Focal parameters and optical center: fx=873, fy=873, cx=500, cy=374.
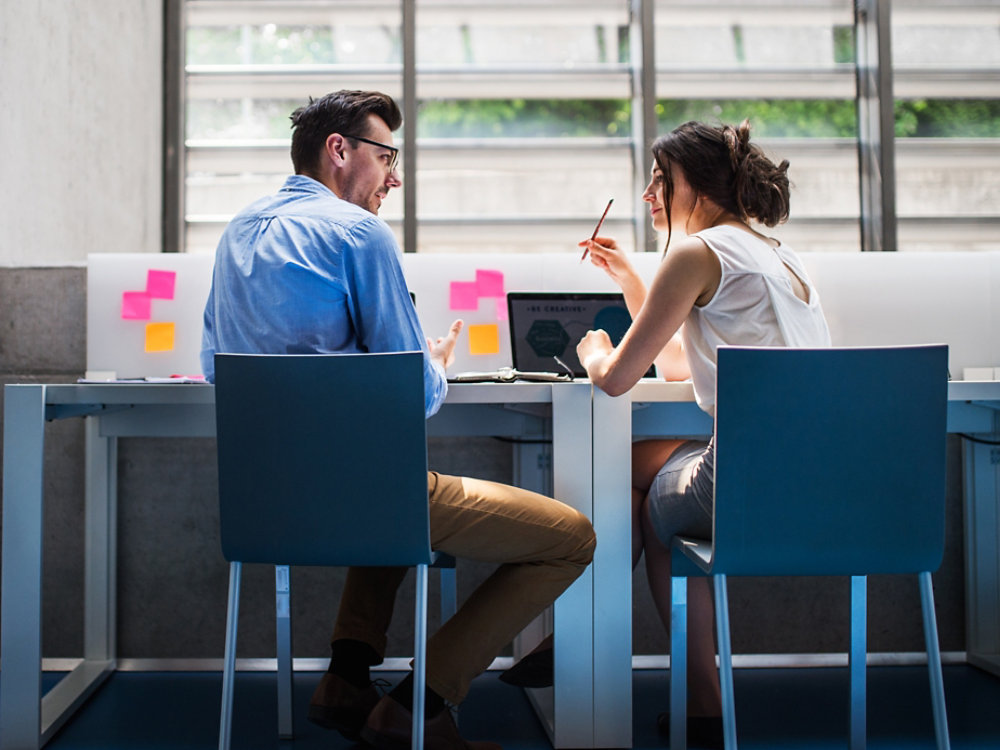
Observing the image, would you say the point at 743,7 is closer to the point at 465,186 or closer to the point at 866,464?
the point at 465,186

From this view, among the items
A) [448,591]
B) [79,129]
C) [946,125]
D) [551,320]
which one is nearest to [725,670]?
[448,591]

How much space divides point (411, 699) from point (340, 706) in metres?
0.22

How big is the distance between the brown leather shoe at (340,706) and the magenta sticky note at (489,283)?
1146 mm

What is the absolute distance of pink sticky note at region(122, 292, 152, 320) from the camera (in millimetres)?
2361

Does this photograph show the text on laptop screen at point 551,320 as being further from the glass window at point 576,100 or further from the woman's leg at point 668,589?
the glass window at point 576,100

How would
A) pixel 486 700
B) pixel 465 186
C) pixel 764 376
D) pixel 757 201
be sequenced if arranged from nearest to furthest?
pixel 764 376, pixel 757 201, pixel 486 700, pixel 465 186

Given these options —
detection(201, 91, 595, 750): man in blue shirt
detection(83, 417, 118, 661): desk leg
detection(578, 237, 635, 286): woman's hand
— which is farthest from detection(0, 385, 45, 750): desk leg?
detection(578, 237, 635, 286): woman's hand

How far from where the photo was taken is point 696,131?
1.67m

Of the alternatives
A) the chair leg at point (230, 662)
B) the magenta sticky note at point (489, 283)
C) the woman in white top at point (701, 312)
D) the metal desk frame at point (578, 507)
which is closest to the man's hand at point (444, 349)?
the metal desk frame at point (578, 507)

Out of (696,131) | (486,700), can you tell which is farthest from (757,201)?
(486,700)

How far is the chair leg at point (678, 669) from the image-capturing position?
5.06 ft

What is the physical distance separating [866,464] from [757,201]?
0.57m

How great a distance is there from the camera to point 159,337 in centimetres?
239

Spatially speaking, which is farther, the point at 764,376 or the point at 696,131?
the point at 696,131
